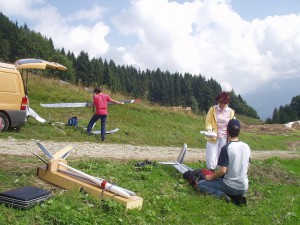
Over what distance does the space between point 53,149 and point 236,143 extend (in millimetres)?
7065

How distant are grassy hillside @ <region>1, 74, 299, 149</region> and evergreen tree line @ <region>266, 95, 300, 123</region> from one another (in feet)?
277

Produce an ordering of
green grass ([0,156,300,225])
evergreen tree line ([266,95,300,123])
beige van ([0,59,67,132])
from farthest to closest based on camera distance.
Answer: evergreen tree line ([266,95,300,123]) → beige van ([0,59,67,132]) → green grass ([0,156,300,225])

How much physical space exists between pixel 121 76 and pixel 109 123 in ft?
394

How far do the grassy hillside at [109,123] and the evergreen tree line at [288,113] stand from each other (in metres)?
84.5

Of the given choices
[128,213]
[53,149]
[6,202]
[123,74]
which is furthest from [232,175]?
[123,74]

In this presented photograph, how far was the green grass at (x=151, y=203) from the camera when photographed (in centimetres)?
543

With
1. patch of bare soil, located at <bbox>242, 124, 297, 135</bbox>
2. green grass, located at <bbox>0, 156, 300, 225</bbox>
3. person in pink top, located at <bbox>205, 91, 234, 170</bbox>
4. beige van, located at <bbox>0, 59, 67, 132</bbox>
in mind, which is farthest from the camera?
patch of bare soil, located at <bbox>242, 124, 297, 135</bbox>

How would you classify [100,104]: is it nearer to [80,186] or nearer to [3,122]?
[3,122]

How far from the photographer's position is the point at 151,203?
22.4 feet

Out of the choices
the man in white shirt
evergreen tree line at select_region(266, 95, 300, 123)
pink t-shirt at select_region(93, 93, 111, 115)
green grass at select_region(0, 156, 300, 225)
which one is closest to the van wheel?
pink t-shirt at select_region(93, 93, 111, 115)

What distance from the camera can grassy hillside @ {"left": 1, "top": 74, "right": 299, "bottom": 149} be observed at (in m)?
16.1

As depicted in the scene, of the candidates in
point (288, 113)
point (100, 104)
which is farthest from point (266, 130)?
point (288, 113)

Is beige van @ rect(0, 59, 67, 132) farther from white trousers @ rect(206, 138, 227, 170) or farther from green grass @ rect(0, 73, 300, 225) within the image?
white trousers @ rect(206, 138, 227, 170)

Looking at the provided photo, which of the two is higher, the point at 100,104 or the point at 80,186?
the point at 100,104
